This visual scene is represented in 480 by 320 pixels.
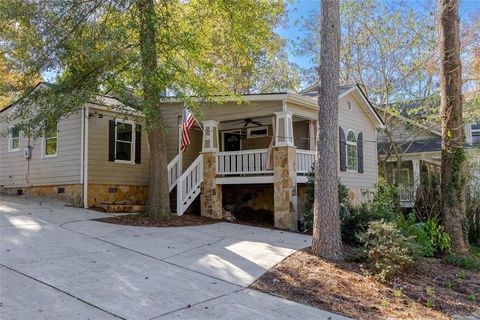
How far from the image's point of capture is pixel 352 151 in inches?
637

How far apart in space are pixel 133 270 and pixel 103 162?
24.5ft

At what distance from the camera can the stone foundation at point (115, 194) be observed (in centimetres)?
1263

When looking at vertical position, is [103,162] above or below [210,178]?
above

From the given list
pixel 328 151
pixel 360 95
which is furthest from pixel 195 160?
pixel 360 95

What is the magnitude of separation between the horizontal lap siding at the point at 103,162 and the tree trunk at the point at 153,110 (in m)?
2.27

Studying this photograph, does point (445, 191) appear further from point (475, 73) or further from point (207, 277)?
point (475, 73)

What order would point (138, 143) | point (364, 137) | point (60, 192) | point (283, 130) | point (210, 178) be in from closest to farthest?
point (283, 130), point (210, 178), point (60, 192), point (138, 143), point (364, 137)

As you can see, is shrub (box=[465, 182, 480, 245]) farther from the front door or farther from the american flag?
the american flag

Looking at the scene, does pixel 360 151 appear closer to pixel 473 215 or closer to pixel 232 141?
pixel 473 215

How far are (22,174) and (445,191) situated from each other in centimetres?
1358

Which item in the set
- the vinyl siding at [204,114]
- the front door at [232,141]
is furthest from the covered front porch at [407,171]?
the vinyl siding at [204,114]

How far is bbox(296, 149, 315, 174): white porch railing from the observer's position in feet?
41.0

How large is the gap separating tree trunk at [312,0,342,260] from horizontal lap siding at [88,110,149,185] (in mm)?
6857

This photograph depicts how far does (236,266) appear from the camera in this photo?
689cm
